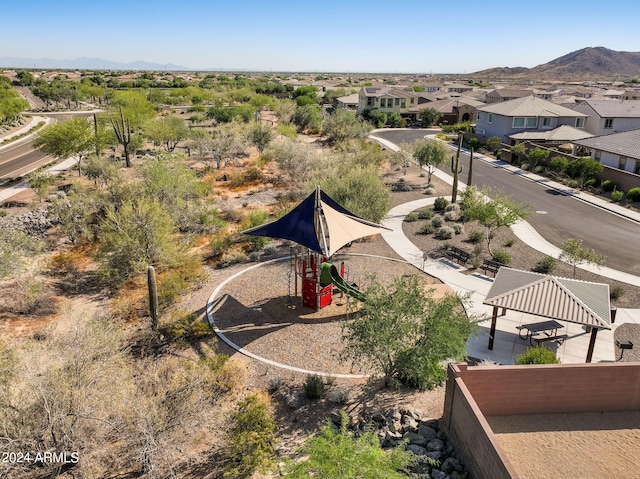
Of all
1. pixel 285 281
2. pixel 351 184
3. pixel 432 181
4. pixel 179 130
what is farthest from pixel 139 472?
→ pixel 179 130

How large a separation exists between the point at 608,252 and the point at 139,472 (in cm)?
2806

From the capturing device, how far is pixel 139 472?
12.2m

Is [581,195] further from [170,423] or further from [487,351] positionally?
[170,423]

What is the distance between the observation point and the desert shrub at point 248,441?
11898mm

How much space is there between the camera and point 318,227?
21031 millimetres

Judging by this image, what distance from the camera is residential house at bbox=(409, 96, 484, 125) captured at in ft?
275

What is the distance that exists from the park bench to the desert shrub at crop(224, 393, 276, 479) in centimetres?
1601

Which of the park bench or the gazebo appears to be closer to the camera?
the gazebo

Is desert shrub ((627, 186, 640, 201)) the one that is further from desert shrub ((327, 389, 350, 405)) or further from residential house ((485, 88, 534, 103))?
residential house ((485, 88, 534, 103))

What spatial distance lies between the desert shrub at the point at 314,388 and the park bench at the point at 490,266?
1366 centimetres

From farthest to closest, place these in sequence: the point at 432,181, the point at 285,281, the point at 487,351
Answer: the point at 432,181
the point at 285,281
the point at 487,351

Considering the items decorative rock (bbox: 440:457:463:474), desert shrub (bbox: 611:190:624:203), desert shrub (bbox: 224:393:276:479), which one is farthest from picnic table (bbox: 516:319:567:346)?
desert shrub (bbox: 611:190:624:203)

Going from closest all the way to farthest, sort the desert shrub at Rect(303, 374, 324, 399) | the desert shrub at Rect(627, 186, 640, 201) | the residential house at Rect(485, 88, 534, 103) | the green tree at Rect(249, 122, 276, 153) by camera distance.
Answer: the desert shrub at Rect(303, 374, 324, 399), the desert shrub at Rect(627, 186, 640, 201), the green tree at Rect(249, 122, 276, 153), the residential house at Rect(485, 88, 534, 103)

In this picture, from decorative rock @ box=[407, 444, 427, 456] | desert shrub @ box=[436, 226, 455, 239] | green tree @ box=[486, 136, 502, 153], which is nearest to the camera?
decorative rock @ box=[407, 444, 427, 456]
